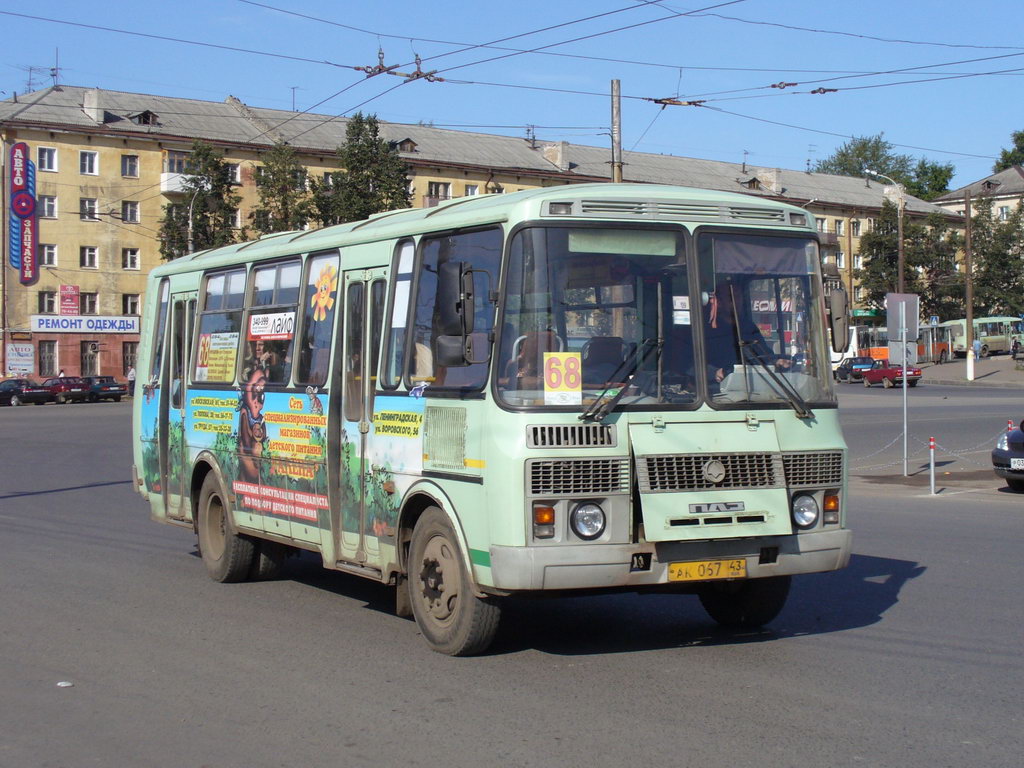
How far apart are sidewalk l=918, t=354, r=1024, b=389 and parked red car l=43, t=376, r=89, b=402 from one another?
143 ft

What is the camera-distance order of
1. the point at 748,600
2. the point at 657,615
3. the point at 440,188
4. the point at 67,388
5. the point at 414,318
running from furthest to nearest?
the point at 440,188 < the point at 67,388 < the point at 657,615 < the point at 748,600 < the point at 414,318

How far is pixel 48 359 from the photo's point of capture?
69.6m

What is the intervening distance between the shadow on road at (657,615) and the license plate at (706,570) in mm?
919

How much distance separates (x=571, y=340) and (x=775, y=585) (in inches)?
94.6

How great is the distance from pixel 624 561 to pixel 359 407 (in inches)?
106

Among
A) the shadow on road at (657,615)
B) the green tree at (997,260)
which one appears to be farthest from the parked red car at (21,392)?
the green tree at (997,260)

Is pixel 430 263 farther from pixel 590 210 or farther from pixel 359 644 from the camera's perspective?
pixel 359 644

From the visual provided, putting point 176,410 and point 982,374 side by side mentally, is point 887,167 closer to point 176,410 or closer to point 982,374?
point 982,374

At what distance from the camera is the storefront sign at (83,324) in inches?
2709

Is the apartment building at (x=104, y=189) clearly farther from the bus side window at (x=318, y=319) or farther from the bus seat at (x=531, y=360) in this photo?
the bus seat at (x=531, y=360)

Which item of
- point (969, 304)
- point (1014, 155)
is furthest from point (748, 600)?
point (1014, 155)

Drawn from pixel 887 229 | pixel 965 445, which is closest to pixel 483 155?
pixel 887 229

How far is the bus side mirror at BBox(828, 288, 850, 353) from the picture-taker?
26.2 ft

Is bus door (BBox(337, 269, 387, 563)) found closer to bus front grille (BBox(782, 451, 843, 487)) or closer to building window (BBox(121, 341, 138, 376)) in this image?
bus front grille (BBox(782, 451, 843, 487))
